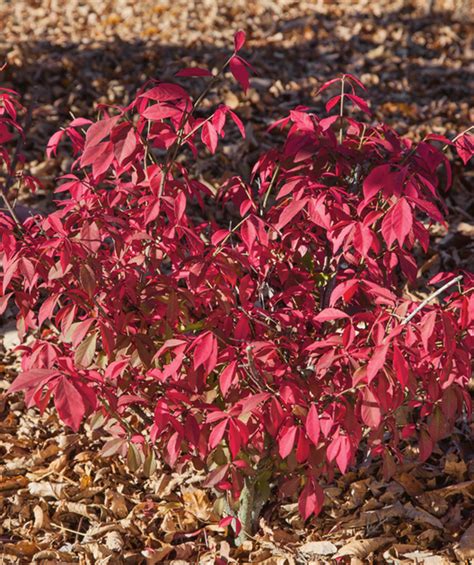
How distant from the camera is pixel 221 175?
4816 millimetres

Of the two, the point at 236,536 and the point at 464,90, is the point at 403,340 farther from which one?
the point at 464,90

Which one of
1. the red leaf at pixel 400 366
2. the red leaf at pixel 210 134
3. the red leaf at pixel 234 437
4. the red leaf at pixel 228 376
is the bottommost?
the red leaf at pixel 234 437

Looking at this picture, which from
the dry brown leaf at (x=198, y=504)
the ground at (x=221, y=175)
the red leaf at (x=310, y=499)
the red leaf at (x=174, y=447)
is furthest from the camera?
the dry brown leaf at (x=198, y=504)

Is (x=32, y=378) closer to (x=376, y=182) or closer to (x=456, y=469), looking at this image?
(x=376, y=182)

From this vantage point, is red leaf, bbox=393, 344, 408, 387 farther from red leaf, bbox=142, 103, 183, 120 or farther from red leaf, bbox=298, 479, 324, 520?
red leaf, bbox=142, 103, 183, 120

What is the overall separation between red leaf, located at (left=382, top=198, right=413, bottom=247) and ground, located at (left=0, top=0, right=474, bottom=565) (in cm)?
114

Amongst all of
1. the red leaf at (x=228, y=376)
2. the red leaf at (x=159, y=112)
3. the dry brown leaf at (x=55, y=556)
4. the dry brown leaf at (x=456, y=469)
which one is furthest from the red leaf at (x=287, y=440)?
the dry brown leaf at (x=456, y=469)

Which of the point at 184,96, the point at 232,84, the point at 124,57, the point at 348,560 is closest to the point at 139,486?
the point at 348,560

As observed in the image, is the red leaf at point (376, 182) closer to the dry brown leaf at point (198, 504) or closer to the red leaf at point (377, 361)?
the red leaf at point (377, 361)

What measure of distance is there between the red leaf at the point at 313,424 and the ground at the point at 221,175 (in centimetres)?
68

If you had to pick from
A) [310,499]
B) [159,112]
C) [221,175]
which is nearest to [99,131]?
[159,112]

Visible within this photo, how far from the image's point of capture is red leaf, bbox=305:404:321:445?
1968mm

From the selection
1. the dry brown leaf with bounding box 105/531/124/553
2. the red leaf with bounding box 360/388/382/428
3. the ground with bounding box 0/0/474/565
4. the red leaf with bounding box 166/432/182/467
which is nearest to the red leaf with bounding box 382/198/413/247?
the red leaf with bounding box 360/388/382/428

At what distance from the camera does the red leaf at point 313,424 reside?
197 cm
